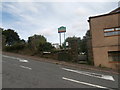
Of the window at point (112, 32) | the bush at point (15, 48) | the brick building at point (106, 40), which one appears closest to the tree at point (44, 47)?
the bush at point (15, 48)

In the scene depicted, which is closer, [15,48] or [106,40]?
[106,40]

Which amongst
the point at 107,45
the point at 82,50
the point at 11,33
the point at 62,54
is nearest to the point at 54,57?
the point at 62,54

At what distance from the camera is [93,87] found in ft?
23.7

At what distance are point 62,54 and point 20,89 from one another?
37.0 feet

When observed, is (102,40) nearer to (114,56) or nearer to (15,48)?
(114,56)

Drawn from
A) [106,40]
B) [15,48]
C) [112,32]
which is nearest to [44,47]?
[15,48]

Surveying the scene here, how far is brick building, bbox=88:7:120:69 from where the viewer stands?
1507 cm

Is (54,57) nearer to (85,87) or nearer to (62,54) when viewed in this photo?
(62,54)

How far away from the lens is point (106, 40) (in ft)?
50.9

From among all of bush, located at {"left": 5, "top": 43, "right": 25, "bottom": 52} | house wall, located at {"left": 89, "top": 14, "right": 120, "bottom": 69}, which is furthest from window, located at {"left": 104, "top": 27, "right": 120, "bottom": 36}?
bush, located at {"left": 5, "top": 43, "right": 25, "bottom": 52}

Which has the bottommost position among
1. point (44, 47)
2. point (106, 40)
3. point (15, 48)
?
point (15, 48)

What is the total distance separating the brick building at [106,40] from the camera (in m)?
15.1

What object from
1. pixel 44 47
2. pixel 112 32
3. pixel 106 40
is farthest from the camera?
pixel 44 47

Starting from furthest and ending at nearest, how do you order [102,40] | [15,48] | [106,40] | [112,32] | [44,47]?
[15,48] < [44,47] < [102,40] < [106,40] < [112,32]
